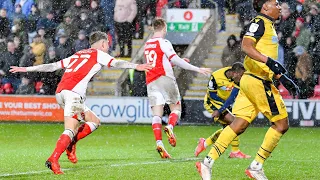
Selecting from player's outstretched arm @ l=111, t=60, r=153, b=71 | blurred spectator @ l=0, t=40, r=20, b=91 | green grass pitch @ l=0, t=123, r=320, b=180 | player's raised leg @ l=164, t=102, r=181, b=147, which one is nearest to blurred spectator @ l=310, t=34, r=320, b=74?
green grass pitch @ l=0, t=123, r=320, b=180

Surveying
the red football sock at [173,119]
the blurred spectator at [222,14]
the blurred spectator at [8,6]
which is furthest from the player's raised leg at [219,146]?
the blurred spectator at [8,6]

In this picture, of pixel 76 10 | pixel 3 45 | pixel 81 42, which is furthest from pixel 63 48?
pixel 3 45

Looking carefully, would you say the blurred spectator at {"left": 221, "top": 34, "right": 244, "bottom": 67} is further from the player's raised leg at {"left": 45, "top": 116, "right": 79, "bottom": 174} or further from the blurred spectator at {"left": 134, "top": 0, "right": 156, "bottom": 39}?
the player's raised leg at {"left": 45, "top": 116, "right": 79, "bottom": 174}

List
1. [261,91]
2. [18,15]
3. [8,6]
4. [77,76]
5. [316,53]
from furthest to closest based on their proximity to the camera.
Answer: [8,6] < [18,15] < [316,53] < [77,76] < [261,91]

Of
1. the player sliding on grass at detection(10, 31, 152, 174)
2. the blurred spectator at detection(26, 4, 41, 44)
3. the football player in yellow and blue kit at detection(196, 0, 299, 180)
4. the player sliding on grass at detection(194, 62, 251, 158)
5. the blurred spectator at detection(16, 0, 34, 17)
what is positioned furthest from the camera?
the blurred spectator at detection(16, 0, 34, 17)

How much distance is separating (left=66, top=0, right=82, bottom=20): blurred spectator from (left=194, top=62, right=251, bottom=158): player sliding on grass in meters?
10.9

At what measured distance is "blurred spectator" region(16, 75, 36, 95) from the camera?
904 inches

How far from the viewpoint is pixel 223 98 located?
1342 centimetres

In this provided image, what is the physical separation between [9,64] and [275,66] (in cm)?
1573

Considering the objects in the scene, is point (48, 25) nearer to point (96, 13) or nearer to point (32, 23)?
point (32, 23)

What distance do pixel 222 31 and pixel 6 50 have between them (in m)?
6.12

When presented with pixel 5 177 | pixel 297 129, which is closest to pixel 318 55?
pixel 297 129

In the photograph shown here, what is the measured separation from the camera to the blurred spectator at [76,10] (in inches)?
941

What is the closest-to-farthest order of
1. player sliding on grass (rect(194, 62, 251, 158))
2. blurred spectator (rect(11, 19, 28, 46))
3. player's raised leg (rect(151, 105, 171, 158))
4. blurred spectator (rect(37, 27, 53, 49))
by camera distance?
1. player sliding on grass (rect(194, 62, 251, 158))
2. player's raised leg (rect(151, 105, 171, 158))
3. blurred spectator (rect(37, 27, 53, 49))
4. blurred spectator (rect(11, 19, 28, 46))
